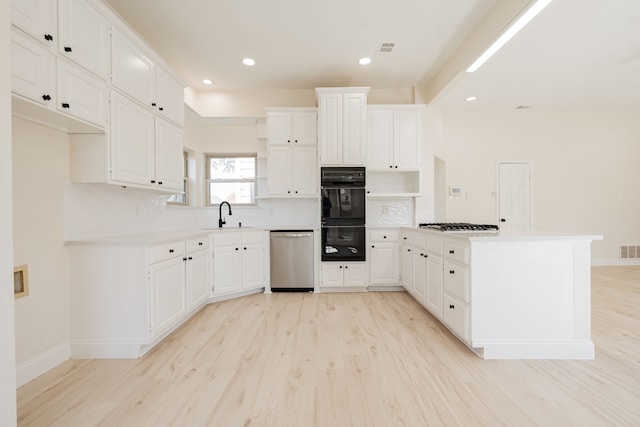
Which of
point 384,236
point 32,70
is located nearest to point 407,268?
point 384,236

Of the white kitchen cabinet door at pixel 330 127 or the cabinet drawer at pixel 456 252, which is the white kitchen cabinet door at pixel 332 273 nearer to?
the white kitchen cabinet door at pixel 330 127

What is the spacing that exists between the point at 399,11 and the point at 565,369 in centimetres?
330

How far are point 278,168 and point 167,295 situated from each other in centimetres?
224

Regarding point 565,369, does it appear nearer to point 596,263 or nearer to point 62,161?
point 62,161

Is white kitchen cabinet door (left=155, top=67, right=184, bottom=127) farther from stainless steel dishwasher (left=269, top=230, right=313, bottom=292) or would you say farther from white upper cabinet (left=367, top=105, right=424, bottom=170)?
white upper cabinet (left=367, top=105, right=424, bottom=170)

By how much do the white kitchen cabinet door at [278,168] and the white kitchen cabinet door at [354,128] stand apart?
84cm

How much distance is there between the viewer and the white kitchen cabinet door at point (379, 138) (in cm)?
398

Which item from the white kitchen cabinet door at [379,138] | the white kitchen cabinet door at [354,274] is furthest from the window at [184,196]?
the white kitchen cabinet door at [379,138]

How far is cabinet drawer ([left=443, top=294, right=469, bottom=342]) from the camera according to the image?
216 centimetres

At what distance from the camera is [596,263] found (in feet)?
17.0

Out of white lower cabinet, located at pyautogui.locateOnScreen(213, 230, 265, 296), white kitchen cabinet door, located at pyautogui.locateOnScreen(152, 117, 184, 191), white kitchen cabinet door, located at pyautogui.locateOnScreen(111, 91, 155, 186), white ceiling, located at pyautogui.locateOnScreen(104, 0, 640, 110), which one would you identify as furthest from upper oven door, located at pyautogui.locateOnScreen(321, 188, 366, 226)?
white kitchen cabinet door, located at pyautogui.locateOnScreen(111, 91, 155, 186)

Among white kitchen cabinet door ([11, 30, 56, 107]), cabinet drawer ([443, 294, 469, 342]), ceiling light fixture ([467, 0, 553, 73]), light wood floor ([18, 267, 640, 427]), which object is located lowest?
light wood floor ([18, 267, 640, 427])

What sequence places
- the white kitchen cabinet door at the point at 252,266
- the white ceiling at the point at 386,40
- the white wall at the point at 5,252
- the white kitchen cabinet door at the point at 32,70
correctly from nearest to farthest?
the white wall at the point at 5,252
the white kitchen cabinet door at the point at 32,70
the white ceiling at the point at 386,40
the white kitchen cabinet door at the point at 252,266

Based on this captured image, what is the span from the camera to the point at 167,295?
7.93 feet
